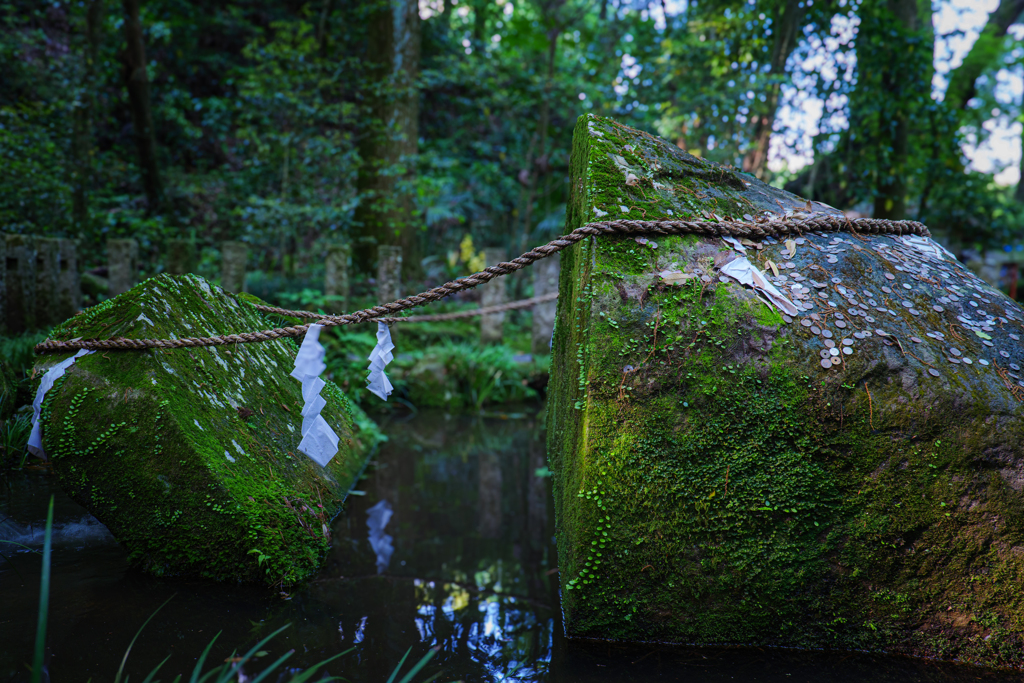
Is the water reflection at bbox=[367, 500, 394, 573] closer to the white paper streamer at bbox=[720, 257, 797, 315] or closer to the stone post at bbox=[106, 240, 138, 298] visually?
the white paper streamer at bbox=[720, 257, 797, 315]

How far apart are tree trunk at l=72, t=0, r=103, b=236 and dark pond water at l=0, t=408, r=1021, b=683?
5068 millimetres

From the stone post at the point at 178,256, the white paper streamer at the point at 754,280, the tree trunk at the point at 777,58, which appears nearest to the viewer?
the white paper streamer at the point at 754,280

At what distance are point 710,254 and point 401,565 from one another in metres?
1.90

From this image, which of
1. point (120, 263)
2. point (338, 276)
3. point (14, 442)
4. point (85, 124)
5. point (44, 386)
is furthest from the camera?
point (338, 276)

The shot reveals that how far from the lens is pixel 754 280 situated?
5.74 ft

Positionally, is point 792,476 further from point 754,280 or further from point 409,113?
point 409,113

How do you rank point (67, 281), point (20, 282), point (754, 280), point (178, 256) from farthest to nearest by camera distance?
point (178, 256) → point (67, 281) → point (20, 282) → point (754, 280)

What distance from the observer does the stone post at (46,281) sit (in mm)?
4066

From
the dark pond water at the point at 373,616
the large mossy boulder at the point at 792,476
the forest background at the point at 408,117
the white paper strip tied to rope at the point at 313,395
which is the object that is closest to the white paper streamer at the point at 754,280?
the large mossy boulder at the point at 792,476

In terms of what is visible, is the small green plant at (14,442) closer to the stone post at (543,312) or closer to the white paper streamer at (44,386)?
the white paper streamer at (44,386)

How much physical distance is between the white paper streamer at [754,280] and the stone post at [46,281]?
4.86m

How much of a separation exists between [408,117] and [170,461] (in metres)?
6.43

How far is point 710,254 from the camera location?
1.82m

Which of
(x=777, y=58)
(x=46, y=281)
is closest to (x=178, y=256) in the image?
(x=46, y=281)
